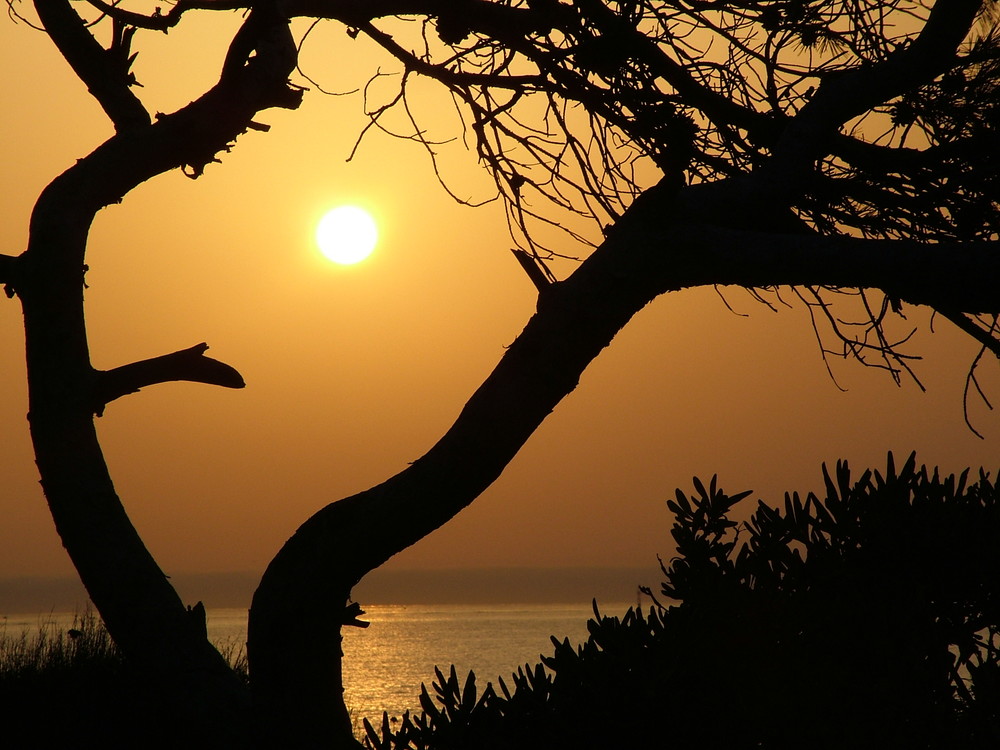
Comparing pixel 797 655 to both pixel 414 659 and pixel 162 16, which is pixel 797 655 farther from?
pixel 414 659

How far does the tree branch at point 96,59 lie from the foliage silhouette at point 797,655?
11.2 ft

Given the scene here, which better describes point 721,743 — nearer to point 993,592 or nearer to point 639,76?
point 993,592

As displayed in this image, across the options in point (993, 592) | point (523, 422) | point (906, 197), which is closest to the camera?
point (993, 592)

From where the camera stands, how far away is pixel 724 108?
4871mm

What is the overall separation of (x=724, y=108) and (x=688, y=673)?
3311 mm

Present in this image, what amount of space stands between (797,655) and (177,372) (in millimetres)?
2854

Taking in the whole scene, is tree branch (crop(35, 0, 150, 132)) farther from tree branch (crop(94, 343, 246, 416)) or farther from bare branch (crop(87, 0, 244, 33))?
tree branch (crop(94, 343, 246, 416))

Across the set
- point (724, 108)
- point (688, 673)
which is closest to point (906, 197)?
point (724, 108)

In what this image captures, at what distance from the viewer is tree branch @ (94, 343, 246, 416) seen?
402cm

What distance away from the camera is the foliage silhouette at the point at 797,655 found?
2.47 meters

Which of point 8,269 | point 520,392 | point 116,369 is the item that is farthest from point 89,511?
point 520,392

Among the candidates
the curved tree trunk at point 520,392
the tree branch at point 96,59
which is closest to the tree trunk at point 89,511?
the curved tree trunk at point 520,392

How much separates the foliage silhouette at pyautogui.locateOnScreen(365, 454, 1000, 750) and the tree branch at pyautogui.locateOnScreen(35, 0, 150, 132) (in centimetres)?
341

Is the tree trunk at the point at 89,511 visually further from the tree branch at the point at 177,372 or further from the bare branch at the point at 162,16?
the bare branch at the point at 162,16
